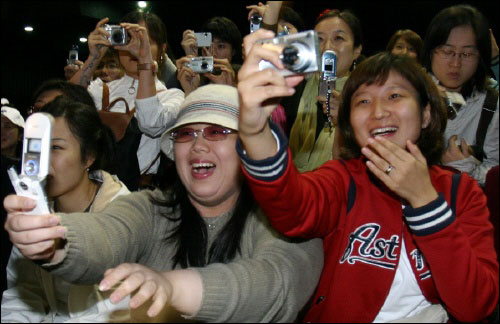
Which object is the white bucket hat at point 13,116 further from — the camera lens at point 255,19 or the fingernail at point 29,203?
the fingernail at point 29,203

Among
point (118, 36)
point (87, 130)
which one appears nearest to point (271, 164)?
point (87, 130)

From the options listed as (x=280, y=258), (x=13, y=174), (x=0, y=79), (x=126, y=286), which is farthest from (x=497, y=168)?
(x=0, y=79)

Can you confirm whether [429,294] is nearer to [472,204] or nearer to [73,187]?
[472,204]

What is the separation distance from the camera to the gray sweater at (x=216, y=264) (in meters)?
1.01

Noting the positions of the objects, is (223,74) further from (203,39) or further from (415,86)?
(415,86)

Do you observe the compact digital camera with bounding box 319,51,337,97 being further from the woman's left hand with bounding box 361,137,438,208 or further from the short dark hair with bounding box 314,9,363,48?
the woman's left hand with bounding box 361,137,438,208

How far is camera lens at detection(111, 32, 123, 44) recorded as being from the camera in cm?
236

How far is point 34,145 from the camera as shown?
93 cm

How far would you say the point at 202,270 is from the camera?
3.37ft

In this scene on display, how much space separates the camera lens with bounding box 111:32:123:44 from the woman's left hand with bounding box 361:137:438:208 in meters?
1.53

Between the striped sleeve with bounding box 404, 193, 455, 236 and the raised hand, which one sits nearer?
the raised hand

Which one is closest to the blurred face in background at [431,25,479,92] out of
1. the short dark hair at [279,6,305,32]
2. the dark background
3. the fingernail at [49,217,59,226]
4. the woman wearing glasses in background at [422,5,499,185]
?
the woman wearing glasses in background at [422,5,499,185]

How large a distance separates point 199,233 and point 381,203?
476 millimetres

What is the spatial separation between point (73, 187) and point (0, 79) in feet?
15.3
